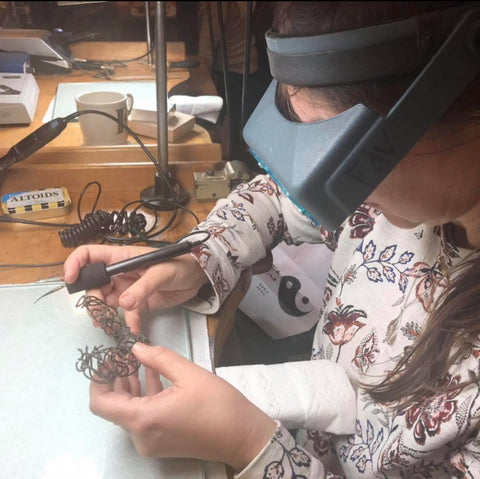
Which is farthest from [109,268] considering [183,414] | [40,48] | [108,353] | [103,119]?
[40,48]

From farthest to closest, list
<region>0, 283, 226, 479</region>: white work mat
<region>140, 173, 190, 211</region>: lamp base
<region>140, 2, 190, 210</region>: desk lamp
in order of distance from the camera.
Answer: <region>140, 173, 190, 211</region>: lamp base, <region>140, 2, 190, 210</region>: desk lamp, <region>0, 283, 226, 479</region>: white work mat

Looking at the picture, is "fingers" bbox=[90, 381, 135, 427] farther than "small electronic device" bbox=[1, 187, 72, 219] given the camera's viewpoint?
No

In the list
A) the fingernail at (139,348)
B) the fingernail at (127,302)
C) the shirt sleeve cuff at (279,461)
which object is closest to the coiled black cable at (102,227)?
the fingernail at (127,302)

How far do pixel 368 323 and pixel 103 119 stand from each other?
0.74m

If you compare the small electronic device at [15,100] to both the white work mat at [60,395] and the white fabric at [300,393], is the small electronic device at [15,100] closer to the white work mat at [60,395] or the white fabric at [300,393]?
the white work mat at [60,395]

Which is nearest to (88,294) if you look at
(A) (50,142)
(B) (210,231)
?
(B) (210,231)

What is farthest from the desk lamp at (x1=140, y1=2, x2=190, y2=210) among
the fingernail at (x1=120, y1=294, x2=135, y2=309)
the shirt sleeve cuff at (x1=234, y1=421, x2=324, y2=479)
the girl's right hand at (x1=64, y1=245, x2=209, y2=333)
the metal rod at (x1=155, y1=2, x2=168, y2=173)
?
the shirt sleeve cuff at (x1=234, y1=421, x2=324, y2=479)

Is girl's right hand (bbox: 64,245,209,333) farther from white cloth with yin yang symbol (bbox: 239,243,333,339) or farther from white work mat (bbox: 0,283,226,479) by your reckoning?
white cloth with yin yang symbol (bbox: 239,243,333,339)

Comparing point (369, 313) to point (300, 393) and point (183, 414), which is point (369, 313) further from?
point (183, 414)

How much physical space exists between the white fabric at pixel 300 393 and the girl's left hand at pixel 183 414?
3.1 inches

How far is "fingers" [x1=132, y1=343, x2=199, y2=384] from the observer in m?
0.59

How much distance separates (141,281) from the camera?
725 mm

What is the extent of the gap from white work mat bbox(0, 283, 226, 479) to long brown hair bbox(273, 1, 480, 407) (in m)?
0.29

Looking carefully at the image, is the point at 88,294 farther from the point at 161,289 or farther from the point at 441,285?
the point at 441,285
